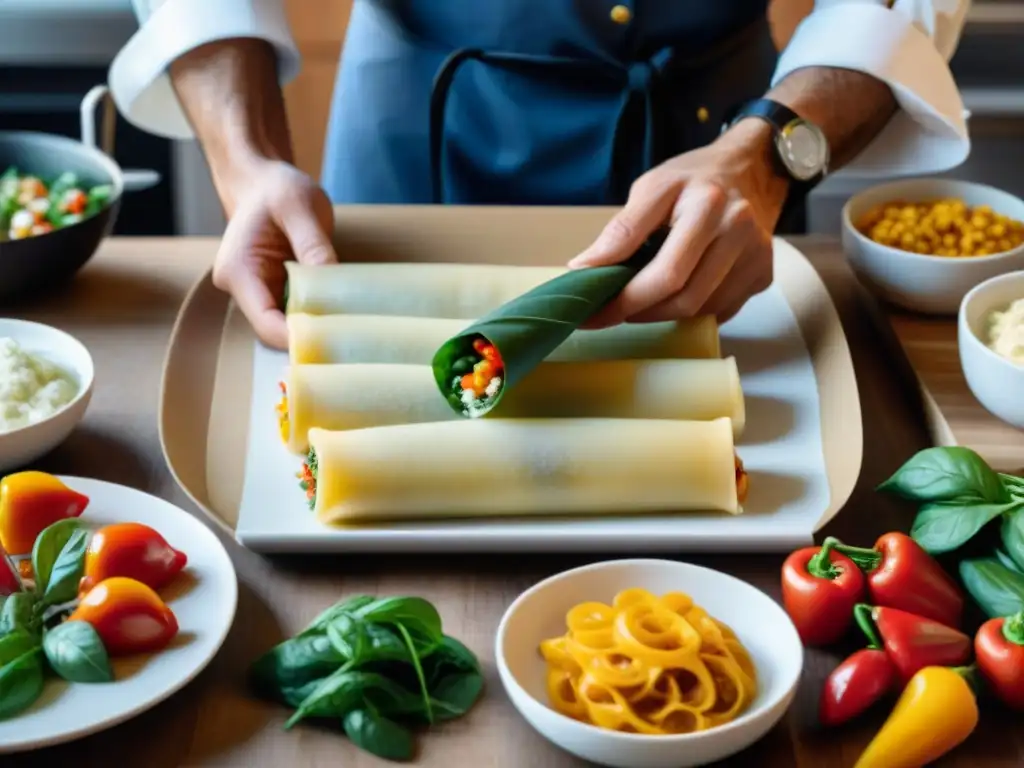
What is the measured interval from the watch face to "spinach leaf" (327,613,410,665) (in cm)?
103

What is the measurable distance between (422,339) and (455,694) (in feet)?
1.91

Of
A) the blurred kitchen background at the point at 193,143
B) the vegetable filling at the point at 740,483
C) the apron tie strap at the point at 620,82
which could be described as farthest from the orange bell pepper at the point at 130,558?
the blurred kitchen background at the point at 193,143

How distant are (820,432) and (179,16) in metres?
1.16

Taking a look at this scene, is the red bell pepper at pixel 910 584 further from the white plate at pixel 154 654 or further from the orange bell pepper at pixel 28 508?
the orange bell pepper at pixel 28 508

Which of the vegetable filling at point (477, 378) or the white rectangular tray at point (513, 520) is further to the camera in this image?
the vegetable filling at point (477, 378)

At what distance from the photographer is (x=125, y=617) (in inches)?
41.1

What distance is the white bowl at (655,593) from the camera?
3.11 feet

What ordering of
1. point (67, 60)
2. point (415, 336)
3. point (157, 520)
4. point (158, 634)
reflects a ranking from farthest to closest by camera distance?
point (67, 60) → point (415, 336) → point (157, 520) → point (158, 634)

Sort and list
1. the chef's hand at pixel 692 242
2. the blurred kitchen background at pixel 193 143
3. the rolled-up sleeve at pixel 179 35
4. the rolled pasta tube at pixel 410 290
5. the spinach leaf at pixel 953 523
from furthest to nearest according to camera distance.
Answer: the blurred kitchen background at pixel 193 143 → the rolled-up sleeve at pixel 179 35 → the rolled pasta tube at pixel 410 290 → the chef's hand at pixel 692 242 → the spinach leaf at pixel 953 523

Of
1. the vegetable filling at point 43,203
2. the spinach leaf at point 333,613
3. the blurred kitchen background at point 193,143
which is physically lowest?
the blurred kitchen background at point 193,143

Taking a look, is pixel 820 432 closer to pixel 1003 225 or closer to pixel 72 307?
pixel 1003 225

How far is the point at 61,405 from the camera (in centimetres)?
140

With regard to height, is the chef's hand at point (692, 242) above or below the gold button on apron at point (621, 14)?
below

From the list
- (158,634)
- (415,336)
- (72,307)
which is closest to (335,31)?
(72,307)
